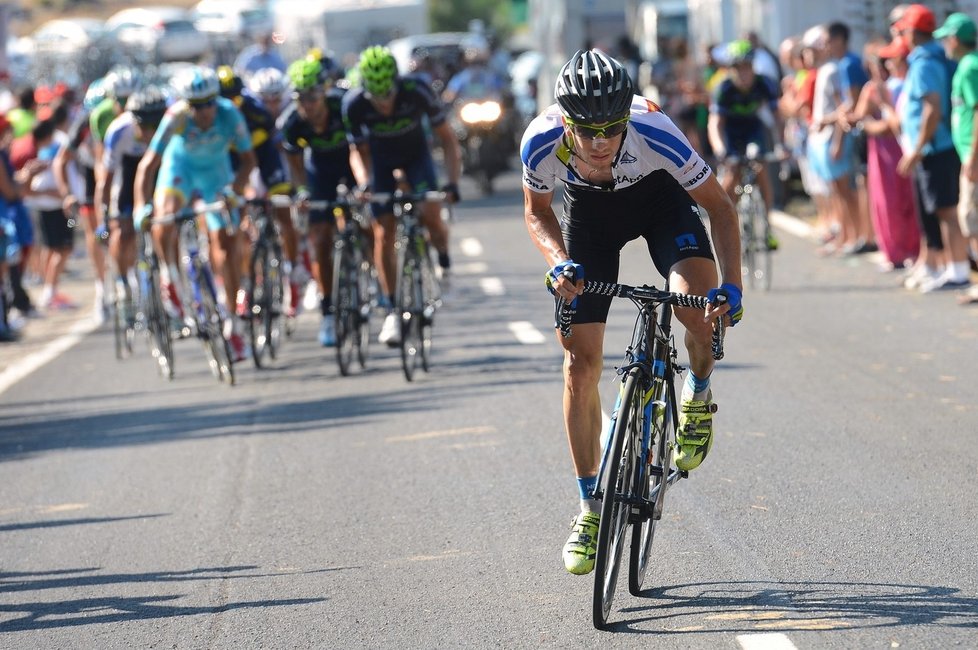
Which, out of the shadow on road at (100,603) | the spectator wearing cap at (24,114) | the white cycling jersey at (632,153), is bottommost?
the shadow on road at (100,603)

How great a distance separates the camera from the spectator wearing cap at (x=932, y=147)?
44.7 feet

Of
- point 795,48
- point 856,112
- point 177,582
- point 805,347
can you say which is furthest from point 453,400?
point 795,48

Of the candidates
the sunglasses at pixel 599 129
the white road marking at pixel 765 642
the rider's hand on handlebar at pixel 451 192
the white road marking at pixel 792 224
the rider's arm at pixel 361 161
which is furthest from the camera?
the white road marking at pixel 792 224

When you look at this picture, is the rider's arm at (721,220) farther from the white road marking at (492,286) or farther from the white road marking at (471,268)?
the white road marking at (471,268)

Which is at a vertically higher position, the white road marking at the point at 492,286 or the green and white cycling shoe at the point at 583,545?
the green and white cycling shoe at the point at 583,545

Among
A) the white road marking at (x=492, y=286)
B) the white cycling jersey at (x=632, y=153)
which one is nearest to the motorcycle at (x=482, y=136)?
the white road marking at (x=492, y=286)

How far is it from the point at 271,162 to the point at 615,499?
28.9 ft

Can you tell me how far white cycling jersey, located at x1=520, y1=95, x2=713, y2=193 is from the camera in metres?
5.91

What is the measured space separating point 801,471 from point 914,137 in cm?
677

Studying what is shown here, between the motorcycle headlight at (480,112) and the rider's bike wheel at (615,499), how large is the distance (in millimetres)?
22034

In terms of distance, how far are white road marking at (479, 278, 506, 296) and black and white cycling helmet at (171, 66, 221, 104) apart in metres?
4.86

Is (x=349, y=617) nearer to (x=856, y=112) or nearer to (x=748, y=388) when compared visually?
(x=748, y=388)

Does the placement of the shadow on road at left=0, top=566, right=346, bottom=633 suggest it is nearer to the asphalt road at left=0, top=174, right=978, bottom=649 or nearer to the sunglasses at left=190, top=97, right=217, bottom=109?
the asphalt road at left=0, top=174, right=978, bottom=649

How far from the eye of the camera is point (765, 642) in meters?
5.35
